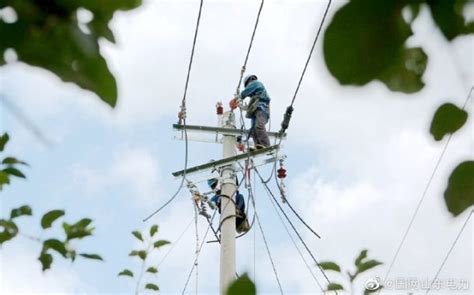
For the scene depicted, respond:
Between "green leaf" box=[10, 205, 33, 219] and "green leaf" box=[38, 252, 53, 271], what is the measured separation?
0.24ft

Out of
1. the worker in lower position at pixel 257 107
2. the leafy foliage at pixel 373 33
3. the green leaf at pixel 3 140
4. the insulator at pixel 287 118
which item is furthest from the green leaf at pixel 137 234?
the worker in lower position at pixel 257 107

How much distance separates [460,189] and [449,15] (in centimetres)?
16

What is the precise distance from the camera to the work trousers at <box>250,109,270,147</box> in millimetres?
6949

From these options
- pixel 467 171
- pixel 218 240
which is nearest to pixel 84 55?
pixel 467 171

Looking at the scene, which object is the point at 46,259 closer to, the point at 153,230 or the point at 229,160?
the point at 153,230

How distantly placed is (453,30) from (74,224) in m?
0.80

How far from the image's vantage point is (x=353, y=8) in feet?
0.96

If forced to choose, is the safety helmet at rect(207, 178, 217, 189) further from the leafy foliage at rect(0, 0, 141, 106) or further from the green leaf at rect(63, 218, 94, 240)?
the leafy foliage at rect(0, 0, 141, 106)

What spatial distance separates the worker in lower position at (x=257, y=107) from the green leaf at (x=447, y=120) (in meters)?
6.48

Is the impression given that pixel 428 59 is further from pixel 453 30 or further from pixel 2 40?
pixel 2 40

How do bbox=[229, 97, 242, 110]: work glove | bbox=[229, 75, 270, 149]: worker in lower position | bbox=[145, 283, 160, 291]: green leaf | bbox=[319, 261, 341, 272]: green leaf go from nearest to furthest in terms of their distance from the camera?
1. bbox=[319, 261, 341, 272]: green leaf
2. bbox=[145, 283, 160, 291]: green leaf
3. bbox=[229, 75, 270, 149]: worker in lower position
4. bbox=[229, 97, 242, 110]: work glove

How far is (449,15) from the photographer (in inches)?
12.3

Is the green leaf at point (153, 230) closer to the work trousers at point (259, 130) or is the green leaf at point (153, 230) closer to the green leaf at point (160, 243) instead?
the green leaf at point (160, 243)

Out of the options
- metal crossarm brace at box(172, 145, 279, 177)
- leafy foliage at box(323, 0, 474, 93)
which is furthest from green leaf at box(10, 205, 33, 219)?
metal crossarm brace at box(172, 145, 279, 177)
